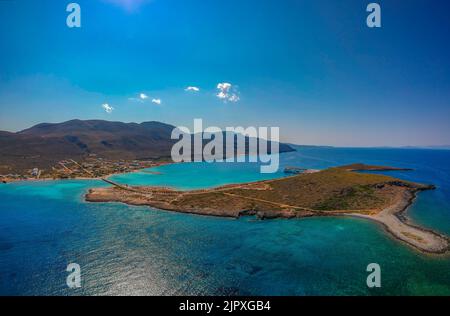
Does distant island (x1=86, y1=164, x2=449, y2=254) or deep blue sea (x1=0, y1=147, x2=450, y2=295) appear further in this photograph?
distant island (x1=86, y1=164, x2=449, y2=254)

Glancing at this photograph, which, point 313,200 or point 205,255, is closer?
point 205,255

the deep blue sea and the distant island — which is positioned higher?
the distant island

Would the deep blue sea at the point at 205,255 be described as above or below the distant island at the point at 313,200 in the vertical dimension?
below

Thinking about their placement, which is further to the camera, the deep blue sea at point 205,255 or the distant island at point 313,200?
the distant island at point 313,200

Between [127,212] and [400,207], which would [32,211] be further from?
[400,207]

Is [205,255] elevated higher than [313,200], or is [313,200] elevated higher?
[313,200]
